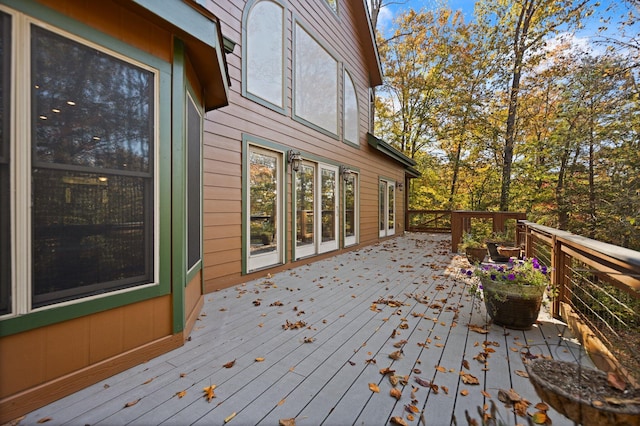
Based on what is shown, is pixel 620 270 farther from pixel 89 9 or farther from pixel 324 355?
pixel 89 9

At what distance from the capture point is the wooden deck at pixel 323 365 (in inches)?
61.8

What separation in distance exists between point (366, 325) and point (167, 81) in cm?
263

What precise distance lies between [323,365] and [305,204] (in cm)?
382

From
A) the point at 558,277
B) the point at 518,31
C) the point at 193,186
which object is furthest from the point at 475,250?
the point at 518,31

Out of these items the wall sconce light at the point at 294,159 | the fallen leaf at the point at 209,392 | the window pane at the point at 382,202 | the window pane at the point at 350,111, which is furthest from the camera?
the window pane at the point at 382,202

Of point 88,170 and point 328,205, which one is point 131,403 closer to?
point 88,170

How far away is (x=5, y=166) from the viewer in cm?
144

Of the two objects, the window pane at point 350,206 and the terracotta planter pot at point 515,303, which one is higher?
the window pane at point 350,206

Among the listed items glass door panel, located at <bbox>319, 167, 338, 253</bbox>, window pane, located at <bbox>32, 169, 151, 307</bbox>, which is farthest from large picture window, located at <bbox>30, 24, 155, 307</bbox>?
glass door panel, located at <bbox>319, 167, 338, 253</bbox>

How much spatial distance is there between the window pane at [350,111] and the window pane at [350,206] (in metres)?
1.05

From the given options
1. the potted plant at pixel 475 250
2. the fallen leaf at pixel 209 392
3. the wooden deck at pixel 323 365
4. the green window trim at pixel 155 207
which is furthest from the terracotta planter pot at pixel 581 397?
the potted plant at pixel 475 250

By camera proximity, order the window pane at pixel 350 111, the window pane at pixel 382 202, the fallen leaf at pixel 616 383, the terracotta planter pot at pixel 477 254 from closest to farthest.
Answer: the fallen leaf at pixel 616 383, the terracotta planter pot at pixel 477 254, the window pane at pixel 350 111, the window pane at pixel 382 202

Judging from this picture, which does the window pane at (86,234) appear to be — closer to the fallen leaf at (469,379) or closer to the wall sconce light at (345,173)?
the fallen leaf at (469,379)

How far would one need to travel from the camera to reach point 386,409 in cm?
161
